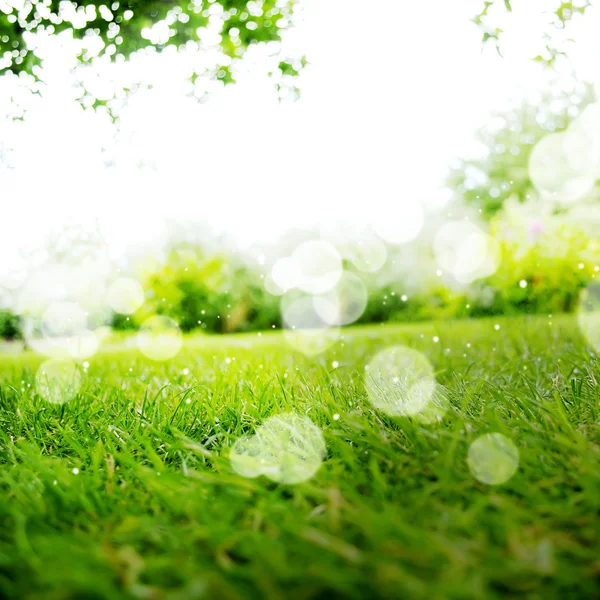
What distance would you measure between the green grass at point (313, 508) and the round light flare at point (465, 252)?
6.79m

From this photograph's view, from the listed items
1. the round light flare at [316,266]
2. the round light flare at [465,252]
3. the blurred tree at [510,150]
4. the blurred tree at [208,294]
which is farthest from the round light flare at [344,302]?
the blurred tree at [510,150]

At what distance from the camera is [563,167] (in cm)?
1145

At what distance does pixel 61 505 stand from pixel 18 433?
902mm

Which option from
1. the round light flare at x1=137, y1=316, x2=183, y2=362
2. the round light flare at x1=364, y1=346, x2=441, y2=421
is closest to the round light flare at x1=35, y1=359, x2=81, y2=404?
the round light flare at x1=364, y1=346, x2=441, y2=421

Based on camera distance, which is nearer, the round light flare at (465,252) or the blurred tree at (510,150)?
the round light flare at (465,252)

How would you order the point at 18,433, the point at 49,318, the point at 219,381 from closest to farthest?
the point at 18,433
the point at 219,381
the point at 49,318

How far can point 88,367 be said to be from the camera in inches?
134

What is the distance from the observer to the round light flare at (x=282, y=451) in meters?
1.38

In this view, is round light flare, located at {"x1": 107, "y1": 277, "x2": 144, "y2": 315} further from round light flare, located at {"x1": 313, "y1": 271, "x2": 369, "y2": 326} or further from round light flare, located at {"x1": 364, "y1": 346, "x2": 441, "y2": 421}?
round light flare, located at {"x1": 364, "y1": 346, "x2": 441, "y2": 421}

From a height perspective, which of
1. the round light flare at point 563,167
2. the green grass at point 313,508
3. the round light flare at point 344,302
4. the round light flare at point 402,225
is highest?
the round light flare at point 563,167

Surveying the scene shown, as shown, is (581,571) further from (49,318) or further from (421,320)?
(421,320)

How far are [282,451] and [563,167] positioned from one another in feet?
38.9

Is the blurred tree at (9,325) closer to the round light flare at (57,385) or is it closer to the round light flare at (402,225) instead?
the round light flare at (57,385)

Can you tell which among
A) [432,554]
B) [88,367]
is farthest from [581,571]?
[88,367]
